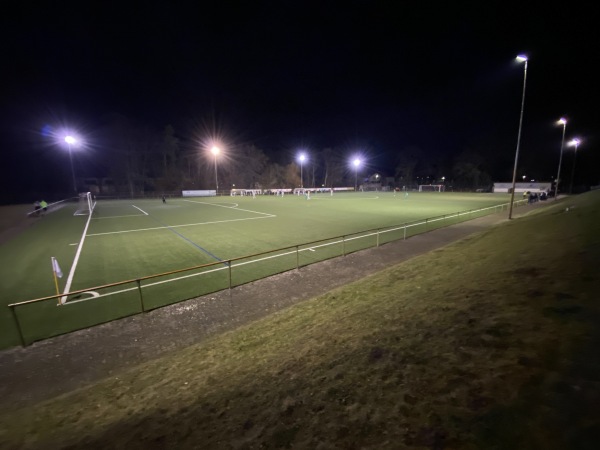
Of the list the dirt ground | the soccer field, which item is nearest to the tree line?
the soccer field

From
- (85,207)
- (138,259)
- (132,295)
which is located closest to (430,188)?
(85,207)

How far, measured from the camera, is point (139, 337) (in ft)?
21.5

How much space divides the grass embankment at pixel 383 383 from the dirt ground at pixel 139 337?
48cm

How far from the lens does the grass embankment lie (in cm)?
288

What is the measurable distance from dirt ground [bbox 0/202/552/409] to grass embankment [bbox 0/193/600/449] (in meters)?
0.48

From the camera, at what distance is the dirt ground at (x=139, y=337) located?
5.16 meters

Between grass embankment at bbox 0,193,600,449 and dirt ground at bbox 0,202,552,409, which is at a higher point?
grass embankment at bbox 0,193,600,449

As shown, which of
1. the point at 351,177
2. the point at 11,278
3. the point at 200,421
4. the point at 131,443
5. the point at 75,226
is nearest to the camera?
the point at 131,443

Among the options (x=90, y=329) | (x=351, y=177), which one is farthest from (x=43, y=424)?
(x=351, y=177)

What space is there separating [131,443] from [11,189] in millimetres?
89295

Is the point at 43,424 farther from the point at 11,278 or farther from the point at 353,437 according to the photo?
the point at 11,278

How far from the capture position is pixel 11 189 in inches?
2530

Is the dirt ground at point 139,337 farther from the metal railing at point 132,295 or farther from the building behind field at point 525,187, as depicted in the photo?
the building behind field at point 525,187

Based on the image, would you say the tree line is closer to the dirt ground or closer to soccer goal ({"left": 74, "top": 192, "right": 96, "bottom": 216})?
soccer goal ({"left": 74, "top": 192, "right": 96, "bottom": 216})
